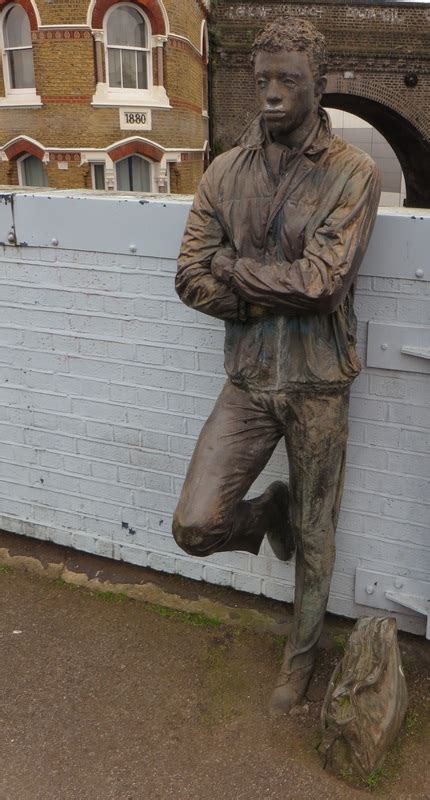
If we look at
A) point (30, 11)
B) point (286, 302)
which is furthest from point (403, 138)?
point (286, 302)

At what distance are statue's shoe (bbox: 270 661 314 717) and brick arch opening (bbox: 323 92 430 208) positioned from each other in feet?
67.2

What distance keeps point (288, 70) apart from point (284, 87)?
5 centimetres

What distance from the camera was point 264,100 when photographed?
2510 mm

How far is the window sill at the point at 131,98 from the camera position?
17359 mm

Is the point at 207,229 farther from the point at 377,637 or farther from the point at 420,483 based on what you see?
the point at 377,637

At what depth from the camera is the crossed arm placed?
97.7 inches

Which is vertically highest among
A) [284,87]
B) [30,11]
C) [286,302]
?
[30,11]

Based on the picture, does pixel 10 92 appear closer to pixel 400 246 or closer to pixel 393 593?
pixel 400 246

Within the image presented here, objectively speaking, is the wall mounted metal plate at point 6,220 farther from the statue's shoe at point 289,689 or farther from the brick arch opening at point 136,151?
the brick arch opening at point 136,151

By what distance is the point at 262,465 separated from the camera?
9.70ft

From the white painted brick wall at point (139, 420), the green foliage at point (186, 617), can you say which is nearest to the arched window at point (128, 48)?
the white painted brick wall at point (139, 420)

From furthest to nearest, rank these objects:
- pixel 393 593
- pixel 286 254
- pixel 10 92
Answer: pixel 10 92 → pixel 393 593 → pixel 286 254

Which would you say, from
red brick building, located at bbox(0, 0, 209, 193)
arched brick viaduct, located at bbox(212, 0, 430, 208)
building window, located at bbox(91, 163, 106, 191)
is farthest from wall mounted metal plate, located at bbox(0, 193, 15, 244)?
arched brick viaduct, located at bbox(212, 0, 430, 208)

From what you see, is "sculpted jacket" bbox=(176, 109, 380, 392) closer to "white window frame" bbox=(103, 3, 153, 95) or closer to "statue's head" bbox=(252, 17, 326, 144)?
"statue's head" bbox=(252, 17, 326, 144)
